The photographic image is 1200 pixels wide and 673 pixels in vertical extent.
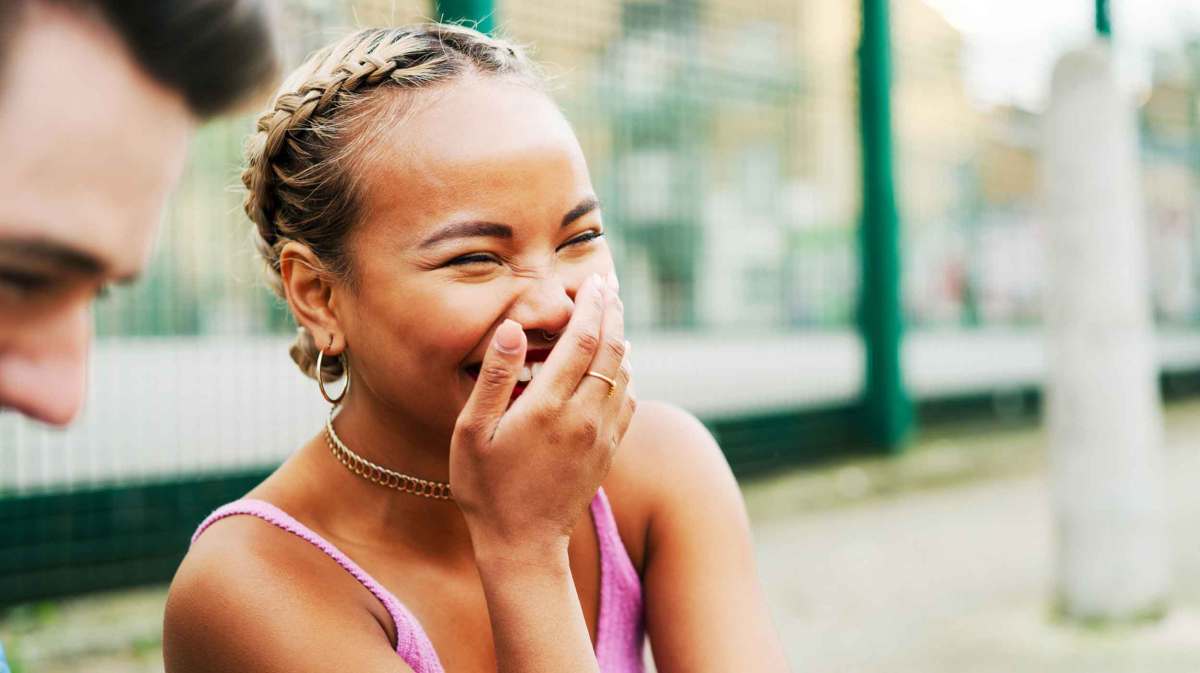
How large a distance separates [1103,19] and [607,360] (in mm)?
4349

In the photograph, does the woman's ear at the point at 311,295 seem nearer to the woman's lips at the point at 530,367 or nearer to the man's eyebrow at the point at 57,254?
the woman's lips at the point at 530,367

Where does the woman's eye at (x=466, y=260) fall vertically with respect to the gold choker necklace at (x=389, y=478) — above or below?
above

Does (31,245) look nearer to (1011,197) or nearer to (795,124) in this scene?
(795,124)

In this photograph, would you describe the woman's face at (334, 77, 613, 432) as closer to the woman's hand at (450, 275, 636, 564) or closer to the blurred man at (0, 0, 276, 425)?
the woman's hand at (450, 275, 636, 564)

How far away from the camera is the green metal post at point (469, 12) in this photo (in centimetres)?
246

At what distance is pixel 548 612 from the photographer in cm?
134

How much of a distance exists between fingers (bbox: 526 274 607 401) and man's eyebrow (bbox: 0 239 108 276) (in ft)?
2.31

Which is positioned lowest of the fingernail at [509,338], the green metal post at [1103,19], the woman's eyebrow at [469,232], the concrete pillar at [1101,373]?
the concrete pillar at [1101,373]

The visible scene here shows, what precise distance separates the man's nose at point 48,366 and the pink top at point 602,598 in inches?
30.5

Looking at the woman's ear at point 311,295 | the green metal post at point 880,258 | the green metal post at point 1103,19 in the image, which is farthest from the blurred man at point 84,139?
the green metal post at point 880,258

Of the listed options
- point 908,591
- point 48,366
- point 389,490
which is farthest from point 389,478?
point 908,591

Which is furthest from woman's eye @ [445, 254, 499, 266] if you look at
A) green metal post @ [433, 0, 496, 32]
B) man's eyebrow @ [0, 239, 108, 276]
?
green metal post @ [433, 0, 496, 32]

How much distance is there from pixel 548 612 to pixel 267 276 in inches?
31.1

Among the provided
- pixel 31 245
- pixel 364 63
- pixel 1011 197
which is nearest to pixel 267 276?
pixel 364 63
